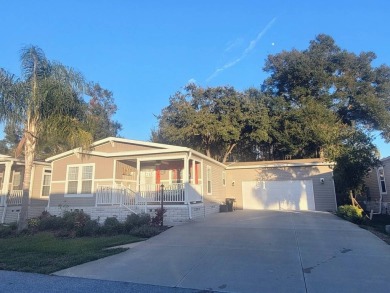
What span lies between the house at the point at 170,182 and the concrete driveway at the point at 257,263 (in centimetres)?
466

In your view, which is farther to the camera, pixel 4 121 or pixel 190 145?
pixel 190 145

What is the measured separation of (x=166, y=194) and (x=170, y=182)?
3.21m

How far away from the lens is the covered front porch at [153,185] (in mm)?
14570

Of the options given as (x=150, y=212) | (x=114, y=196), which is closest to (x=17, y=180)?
(x=114, y=196)

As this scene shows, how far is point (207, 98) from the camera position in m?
28.9

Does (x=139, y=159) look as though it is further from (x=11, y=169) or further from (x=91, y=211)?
(x=11, y=169)

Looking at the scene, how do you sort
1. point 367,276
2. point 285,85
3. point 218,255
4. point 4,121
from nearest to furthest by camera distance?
point 367,276
point 218,255
point 4,121
point 285,85

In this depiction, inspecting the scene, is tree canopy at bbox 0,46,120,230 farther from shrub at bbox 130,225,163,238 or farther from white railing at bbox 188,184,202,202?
white railing at bbox 188,184,202,202

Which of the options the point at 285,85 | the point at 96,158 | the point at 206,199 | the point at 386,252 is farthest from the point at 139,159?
the point at 285,85

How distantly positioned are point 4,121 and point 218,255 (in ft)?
34.0

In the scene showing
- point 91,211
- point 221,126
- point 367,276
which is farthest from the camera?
point 221,126

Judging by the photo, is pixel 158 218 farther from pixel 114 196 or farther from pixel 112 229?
pixel 114 196

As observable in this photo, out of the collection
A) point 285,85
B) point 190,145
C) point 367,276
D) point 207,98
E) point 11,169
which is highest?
point 285,85

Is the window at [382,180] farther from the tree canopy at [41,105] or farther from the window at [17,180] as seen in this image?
the window at [17,180]
